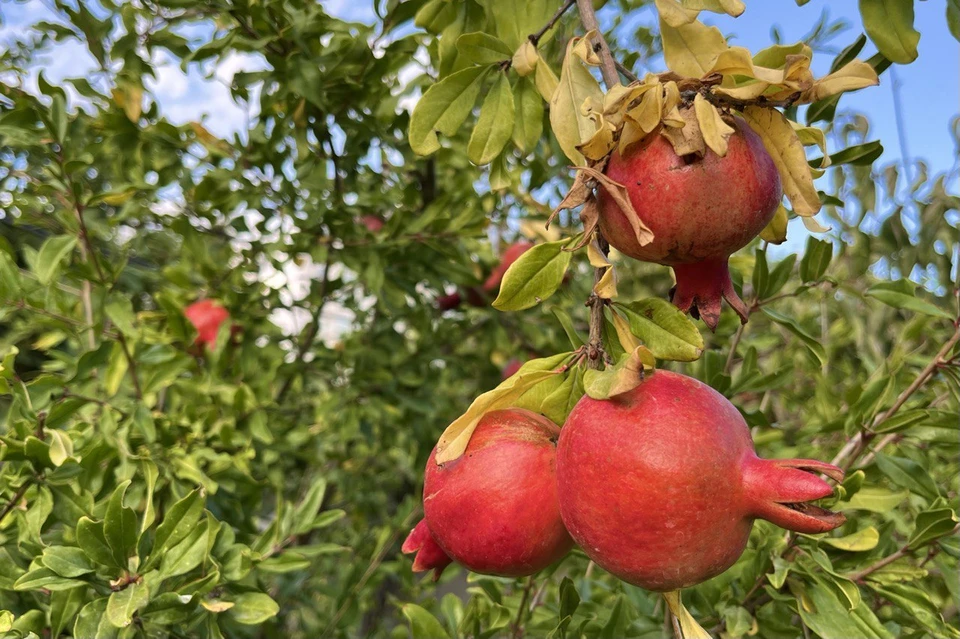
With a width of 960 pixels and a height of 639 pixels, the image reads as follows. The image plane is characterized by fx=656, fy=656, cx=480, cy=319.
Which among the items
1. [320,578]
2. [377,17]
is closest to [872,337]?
[377,17]

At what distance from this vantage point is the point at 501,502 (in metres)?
0.62

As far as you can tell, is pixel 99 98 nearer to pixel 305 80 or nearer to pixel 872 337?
pixel 305 80

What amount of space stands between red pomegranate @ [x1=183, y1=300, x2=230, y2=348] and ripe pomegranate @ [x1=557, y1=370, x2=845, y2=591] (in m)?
1.14

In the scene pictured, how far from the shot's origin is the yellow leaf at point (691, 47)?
26.5 inches

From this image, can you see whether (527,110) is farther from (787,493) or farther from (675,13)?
(787,493)

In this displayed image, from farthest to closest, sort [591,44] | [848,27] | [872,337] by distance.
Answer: [872,337] < [848,27] < [591,44]

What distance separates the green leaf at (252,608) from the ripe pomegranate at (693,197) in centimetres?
69

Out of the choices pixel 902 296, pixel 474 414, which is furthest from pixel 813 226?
pixel 902 296

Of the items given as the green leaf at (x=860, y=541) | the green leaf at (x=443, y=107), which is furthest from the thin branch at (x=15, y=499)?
the green leaf at (x=860, y=541)

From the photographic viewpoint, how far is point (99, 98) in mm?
1403

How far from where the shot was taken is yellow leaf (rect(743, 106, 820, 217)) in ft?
2.01

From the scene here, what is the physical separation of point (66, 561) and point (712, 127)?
0.85 meters

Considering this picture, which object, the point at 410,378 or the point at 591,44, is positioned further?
the point at 410,378

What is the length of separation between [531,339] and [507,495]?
121 cm
